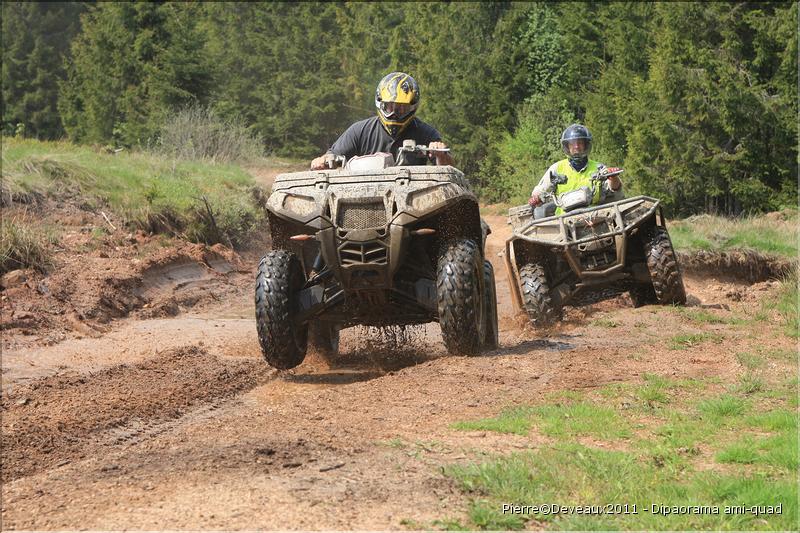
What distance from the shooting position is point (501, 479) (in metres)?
5.01

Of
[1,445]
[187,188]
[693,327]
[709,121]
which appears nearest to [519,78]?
[709,121]

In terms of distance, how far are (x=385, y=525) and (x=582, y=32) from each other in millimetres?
30406

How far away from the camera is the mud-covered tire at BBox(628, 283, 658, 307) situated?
1231 centimetres

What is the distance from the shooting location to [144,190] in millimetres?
16500

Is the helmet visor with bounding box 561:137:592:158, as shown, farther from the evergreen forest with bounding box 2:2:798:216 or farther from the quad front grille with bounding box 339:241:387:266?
the evergreen forest with bounding box 2:2:798:216

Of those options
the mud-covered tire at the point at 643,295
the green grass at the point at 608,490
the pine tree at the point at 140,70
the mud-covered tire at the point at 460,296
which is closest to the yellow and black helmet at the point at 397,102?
the mud-covered tire at the point at 460,296

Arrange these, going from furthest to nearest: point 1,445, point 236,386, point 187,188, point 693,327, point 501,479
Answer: point 187,188, point 693,327, point 236,386, point 1,445, point 501,479

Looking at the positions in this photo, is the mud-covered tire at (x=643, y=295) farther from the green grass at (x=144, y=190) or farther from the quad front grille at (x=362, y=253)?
the green grass at (x=144, y=190)

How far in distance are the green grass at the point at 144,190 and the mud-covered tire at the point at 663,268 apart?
762 centimetres

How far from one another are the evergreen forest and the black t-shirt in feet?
40.0

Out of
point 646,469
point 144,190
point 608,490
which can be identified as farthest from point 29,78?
point 608,490

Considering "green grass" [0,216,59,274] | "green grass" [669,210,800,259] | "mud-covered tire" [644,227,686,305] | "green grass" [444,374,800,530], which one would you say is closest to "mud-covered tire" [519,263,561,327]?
"mud-covered tire" [644,227,686,305]

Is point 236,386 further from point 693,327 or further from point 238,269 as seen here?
point 238,269

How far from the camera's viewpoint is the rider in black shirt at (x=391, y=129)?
9188mm
